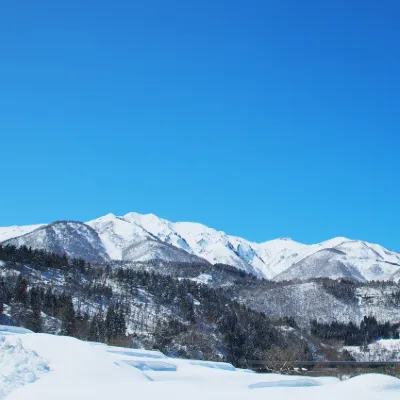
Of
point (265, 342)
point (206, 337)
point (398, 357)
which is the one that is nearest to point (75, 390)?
point (206, 337)

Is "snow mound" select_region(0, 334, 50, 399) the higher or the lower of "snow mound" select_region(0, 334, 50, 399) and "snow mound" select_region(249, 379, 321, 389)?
the higher

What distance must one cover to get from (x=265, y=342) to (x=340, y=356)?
22.5 meters

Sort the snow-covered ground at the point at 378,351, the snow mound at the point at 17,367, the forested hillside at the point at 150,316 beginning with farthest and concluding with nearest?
1. the snow-covered ground at the point at 378,351
2. the forested hillside at the point at 150,316
3. the snow mound at the point at 17,367

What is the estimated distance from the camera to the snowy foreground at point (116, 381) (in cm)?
1122

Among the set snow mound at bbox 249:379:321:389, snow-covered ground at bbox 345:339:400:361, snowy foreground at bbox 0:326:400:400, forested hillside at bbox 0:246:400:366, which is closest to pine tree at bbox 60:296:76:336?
forested hillside at bbox 0:246:400:366

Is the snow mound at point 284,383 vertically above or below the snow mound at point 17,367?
below

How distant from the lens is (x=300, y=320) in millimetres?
190250

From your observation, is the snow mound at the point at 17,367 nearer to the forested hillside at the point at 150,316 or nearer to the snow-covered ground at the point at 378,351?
the forested hillside at the point at 150,316

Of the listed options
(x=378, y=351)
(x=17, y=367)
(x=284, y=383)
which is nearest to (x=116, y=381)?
(x=17, y=367)

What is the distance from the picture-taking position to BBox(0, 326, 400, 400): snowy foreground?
11.2 meters

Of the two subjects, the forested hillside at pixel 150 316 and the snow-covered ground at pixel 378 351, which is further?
the snow-covered ground at pixel 378 351

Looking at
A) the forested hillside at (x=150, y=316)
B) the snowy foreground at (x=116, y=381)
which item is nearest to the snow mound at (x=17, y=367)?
the snowy foreground at (x=116, y=381)

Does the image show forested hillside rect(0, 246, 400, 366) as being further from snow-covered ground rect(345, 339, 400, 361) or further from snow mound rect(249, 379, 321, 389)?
snow mound rect(249, 379, 321, 389)

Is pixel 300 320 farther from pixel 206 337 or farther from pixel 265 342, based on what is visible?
pixel 206 337
